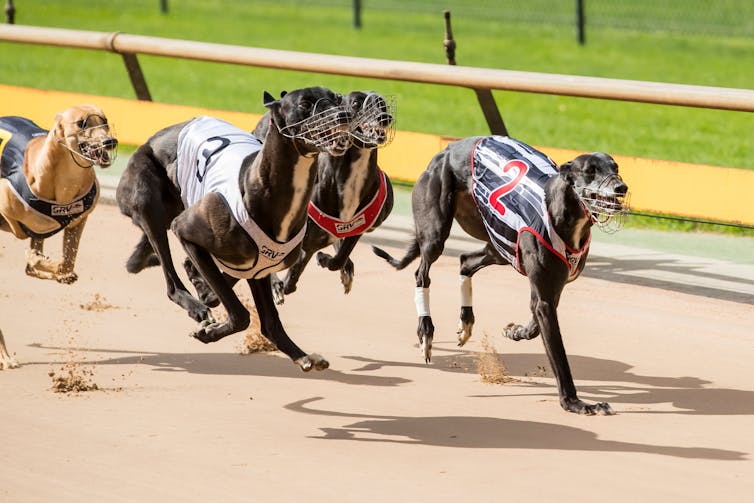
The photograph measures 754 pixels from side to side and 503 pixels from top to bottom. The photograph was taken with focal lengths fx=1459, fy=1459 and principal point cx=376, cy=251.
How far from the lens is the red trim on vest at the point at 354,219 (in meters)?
7.19

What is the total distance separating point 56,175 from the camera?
23.7 feet

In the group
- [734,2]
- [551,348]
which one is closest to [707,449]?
[551,348]

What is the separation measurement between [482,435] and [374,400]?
0.73 m

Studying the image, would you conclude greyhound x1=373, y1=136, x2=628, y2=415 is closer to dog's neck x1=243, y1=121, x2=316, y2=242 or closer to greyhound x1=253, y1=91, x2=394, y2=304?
greyhound x1=253, y1=91, x2=394, y2=304

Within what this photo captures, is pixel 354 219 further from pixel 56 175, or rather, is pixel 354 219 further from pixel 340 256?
pixel 56 175

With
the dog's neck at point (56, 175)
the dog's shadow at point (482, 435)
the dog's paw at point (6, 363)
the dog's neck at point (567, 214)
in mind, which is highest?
the dog's neck at point (56, 175)

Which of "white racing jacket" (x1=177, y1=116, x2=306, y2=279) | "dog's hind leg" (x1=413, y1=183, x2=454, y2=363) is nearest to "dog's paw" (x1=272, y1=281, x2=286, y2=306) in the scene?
"dog's hind leg" (x1=413, y1=183, x2=454, y2=363)

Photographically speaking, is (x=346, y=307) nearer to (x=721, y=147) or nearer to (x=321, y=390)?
(x=321, y=390)

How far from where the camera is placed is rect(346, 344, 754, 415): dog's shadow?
6.51m

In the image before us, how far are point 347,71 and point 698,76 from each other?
8610mm

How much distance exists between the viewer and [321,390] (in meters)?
6.74

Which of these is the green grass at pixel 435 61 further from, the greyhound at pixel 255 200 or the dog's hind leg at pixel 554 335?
the dog's hind leg at pixel 554 335

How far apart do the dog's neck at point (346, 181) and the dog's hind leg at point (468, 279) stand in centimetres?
74

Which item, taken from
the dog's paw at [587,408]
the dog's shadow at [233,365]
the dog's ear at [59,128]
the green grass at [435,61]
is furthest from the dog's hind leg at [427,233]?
the green grass at [435,61]
